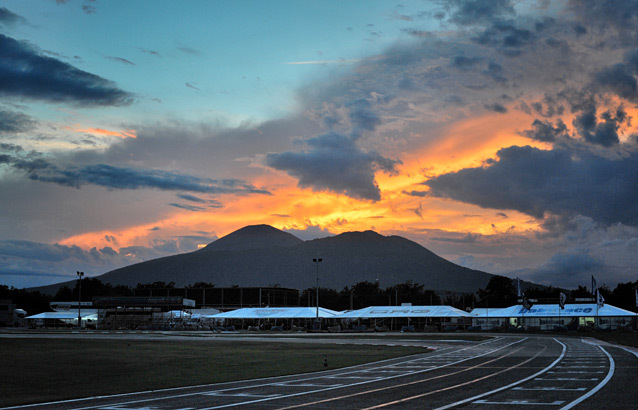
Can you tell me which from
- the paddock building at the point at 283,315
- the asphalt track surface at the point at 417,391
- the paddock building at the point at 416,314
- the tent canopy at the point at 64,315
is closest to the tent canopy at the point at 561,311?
the paddock building at the point at 416,314

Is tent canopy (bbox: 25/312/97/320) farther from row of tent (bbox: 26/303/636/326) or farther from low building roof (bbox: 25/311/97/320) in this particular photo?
row of tent (bbox: 26/303/636/326)

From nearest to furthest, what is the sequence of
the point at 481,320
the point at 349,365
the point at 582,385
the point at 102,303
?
the point at 582,385 → the point at 349,365 → the point at 481,320 → the point at 102,303

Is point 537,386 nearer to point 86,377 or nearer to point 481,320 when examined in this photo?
point 86,377

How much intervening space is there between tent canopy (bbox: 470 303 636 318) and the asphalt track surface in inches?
3141

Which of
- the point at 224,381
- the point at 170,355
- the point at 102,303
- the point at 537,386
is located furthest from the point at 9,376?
the point at 102,303

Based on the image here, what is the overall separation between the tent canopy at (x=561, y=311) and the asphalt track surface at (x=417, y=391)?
262 ft

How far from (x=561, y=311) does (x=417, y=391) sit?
322ft

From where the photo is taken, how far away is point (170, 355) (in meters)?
49.6

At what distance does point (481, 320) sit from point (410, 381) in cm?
10054

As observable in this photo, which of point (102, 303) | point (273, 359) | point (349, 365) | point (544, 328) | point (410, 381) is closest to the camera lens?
point (410, 381)

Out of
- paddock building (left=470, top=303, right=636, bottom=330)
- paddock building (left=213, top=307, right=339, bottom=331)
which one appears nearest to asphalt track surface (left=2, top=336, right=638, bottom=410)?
paddock building (left=470, top=303, right=636, bottom=330)

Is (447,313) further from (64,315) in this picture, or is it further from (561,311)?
(64,315)

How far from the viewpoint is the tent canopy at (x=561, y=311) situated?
4297 inches

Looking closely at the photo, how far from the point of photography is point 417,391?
80.4ft
